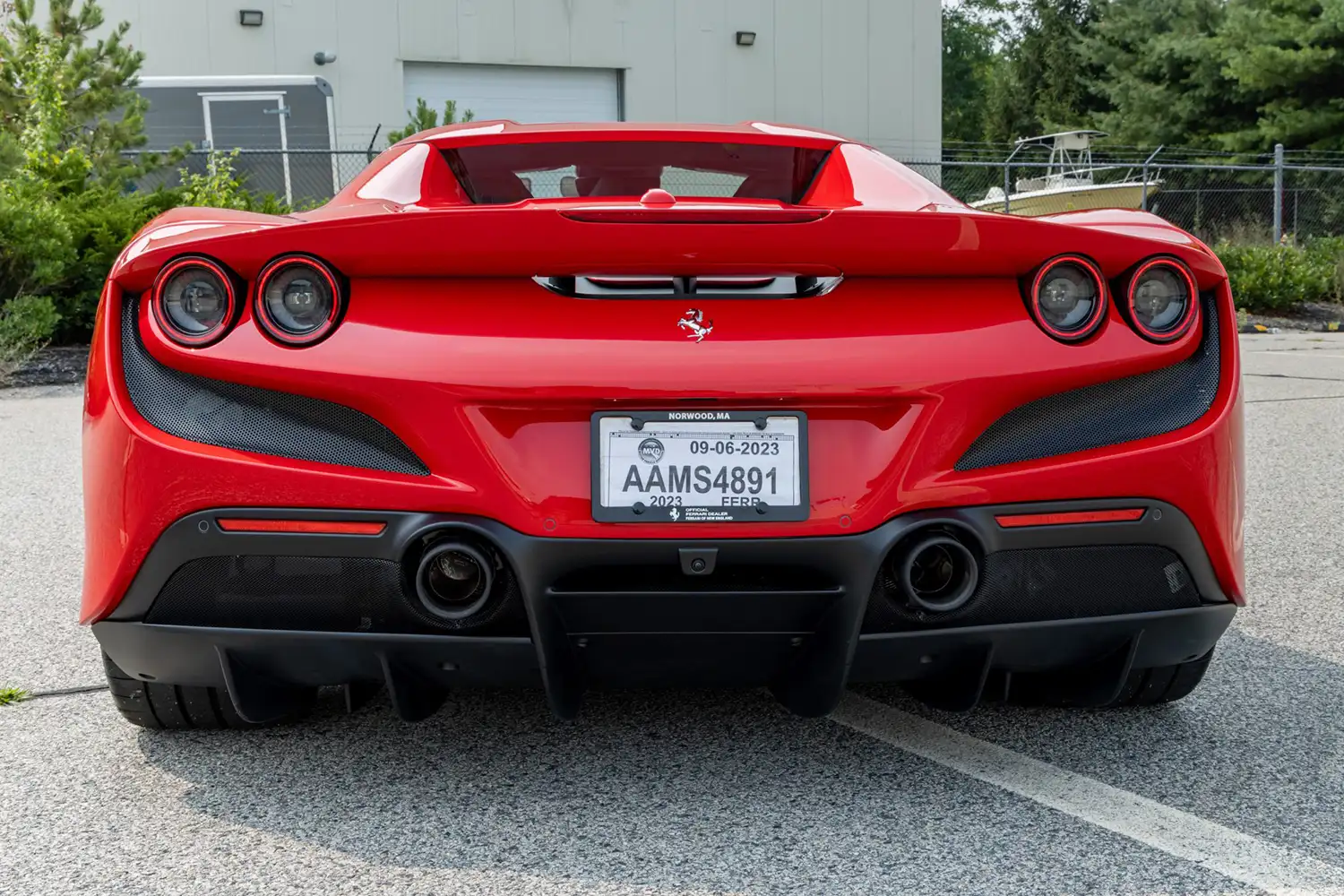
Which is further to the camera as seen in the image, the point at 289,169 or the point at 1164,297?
the point at 289,169

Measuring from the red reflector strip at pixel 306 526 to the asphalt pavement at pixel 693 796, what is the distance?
1.72ft

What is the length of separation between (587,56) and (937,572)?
21.3m

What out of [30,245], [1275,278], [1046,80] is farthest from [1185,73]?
[30,245]

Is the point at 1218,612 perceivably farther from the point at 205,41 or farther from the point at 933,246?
the point at 205,41

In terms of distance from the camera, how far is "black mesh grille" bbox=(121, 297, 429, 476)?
7.55 ft

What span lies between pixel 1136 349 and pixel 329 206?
1.61 meters

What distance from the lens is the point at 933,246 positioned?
91.8 inches

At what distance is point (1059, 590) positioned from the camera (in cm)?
243

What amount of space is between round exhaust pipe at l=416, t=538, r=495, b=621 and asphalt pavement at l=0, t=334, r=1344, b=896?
0.39 m

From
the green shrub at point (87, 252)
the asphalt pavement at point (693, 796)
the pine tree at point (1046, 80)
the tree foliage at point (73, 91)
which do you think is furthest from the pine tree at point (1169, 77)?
the asphalt pavement at point (693, 796)

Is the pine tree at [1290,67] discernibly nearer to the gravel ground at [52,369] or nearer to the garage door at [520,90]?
the garage door at [520,90]

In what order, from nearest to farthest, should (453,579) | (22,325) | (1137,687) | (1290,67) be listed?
(453,579)
(1137,687)
(22,325)
(1290,67)

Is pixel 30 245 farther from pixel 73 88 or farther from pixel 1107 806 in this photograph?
pixel 1107 806

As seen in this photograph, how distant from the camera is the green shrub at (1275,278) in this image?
18359 millimetres
